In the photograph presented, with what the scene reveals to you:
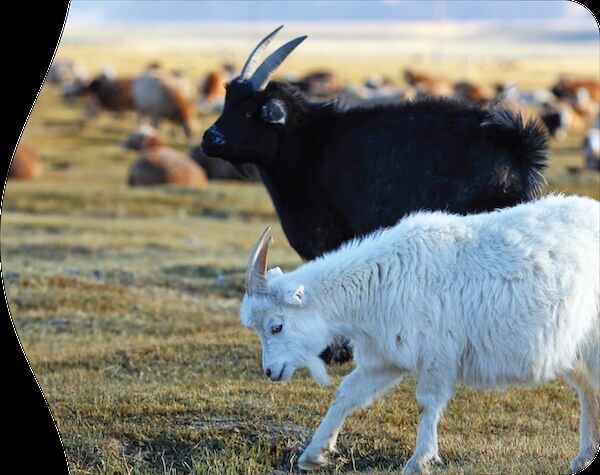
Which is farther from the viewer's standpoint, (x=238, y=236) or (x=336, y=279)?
(x=238, y=236)

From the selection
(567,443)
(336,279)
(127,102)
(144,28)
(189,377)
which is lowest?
(127,102)

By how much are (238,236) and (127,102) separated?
1054 inches

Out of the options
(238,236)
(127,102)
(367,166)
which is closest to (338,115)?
(367,166)

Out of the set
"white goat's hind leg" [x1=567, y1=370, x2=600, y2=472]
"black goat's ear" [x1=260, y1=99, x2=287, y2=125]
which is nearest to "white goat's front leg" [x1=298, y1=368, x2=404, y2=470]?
"white goat's hind leg" [x1=567, y1=370, x2=600, y2=472]

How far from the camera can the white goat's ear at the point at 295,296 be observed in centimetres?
655

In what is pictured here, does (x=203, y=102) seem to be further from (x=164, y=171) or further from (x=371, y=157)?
(x=371, y=157)

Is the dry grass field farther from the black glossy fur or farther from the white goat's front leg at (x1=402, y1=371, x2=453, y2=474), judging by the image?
the black glossy fur

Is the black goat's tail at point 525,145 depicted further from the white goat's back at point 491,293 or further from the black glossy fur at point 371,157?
the white goat's back at point 491,293

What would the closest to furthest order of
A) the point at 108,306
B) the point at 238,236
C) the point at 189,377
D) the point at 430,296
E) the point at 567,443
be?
the point at 430,296 → the point at 567,443 → the point at 189,377 → the point at 108,306 → the point at 238,236

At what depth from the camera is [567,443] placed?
23.5ft

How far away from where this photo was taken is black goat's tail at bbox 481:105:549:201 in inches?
347

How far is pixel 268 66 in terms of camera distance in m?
9.62

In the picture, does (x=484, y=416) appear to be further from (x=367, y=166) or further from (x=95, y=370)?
(x=95, y=370)

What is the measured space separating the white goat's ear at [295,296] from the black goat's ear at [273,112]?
153 inches
